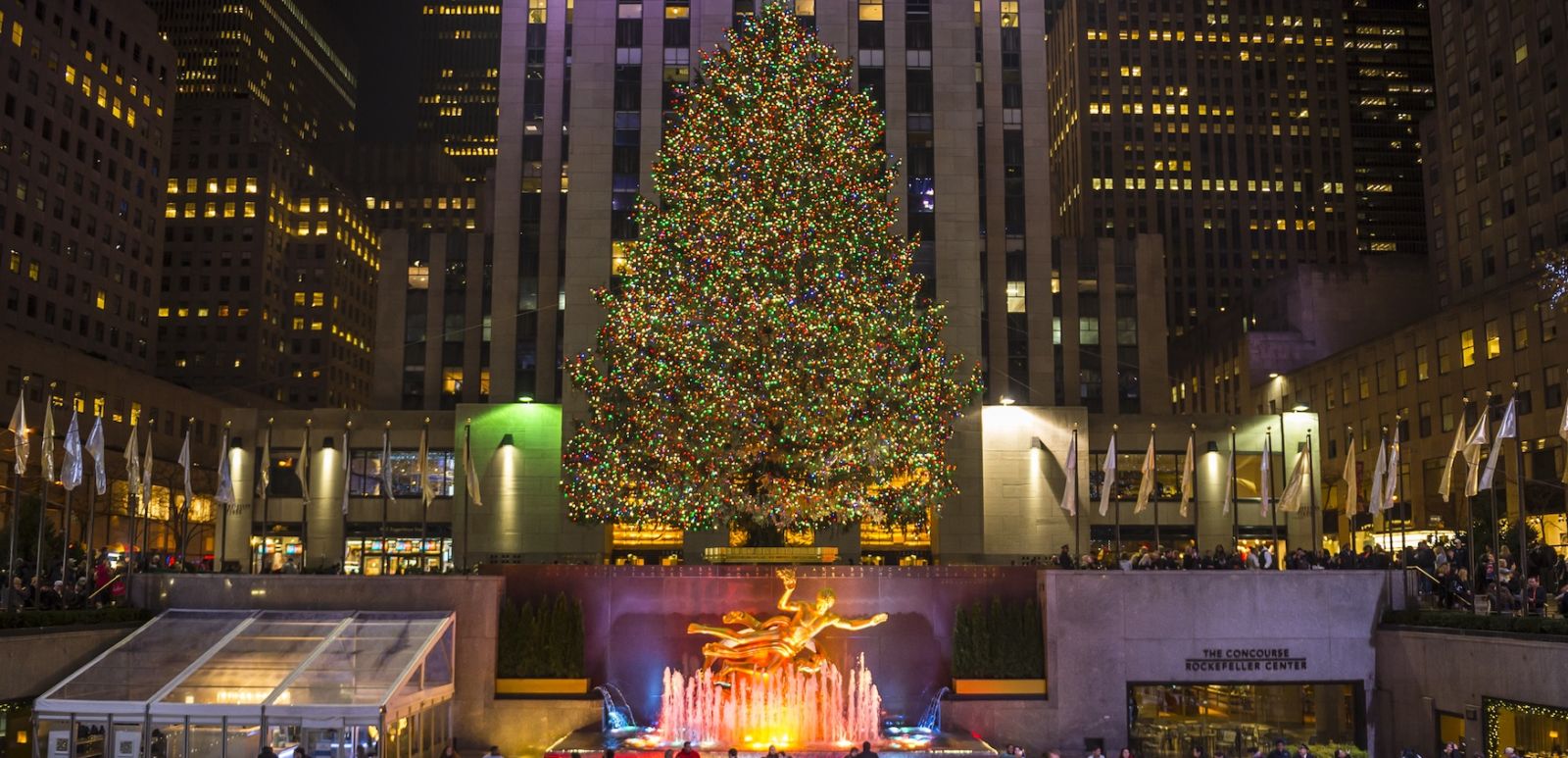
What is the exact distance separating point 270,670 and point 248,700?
1.33 m

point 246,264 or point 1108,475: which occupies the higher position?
point 246,264

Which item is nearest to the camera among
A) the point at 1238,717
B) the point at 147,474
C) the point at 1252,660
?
the point at 1252,660

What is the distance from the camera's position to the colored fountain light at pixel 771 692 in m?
32.5

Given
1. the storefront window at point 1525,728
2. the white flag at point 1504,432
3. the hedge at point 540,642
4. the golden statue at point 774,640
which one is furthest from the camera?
the hedge at point 540,642

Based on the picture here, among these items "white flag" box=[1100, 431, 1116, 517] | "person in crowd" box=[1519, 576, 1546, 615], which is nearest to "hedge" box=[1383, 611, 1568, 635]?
"person in crowd" box=[1519, 576, 1546, 615]

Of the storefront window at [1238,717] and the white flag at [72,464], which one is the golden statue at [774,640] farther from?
the white flag at [72,464]

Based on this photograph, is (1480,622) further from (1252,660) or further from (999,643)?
(999,643)

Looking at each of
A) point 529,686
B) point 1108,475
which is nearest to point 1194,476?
point 1108,475

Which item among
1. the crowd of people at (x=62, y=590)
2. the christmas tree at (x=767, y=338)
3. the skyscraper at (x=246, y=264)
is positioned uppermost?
the skyscraper at (x=246, y=264)

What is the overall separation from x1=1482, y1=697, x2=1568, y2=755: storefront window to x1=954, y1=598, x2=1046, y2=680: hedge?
10682 millimetres

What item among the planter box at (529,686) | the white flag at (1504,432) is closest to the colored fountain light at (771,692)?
the planter box at (529,686)

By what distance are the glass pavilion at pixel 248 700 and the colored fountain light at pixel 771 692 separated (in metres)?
5.67

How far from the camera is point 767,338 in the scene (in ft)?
132

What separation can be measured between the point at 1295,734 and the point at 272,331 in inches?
5528
